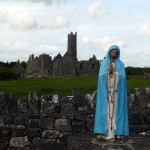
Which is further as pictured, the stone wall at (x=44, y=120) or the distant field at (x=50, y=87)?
the distant field at (x=50, y=87)

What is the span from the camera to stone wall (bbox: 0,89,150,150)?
13789 mm

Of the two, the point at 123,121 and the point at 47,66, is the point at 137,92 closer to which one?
the point at 123,121

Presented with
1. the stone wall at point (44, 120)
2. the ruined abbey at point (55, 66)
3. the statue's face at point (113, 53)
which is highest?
the ruined abbey at point (55, 66)

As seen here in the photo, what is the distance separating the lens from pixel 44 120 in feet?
45.2

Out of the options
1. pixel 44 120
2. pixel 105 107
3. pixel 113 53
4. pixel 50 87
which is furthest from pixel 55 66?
pixel 105 107

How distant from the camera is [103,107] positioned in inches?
463

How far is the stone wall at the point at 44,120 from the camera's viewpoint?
543 inches

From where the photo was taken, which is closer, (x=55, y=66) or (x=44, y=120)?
(x=44, y=120)

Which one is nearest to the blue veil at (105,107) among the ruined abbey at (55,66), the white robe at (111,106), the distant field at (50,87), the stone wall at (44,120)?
the white robe at (111,106)

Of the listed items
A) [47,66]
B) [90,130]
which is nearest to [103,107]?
[90,130]

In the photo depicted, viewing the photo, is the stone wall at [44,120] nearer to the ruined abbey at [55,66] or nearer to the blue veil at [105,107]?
the blue veil at [105,107]

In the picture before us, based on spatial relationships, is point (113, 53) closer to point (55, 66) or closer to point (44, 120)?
point (44, 120)

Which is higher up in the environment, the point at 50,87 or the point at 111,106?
the point at 50,87

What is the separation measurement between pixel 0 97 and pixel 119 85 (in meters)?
3.87
